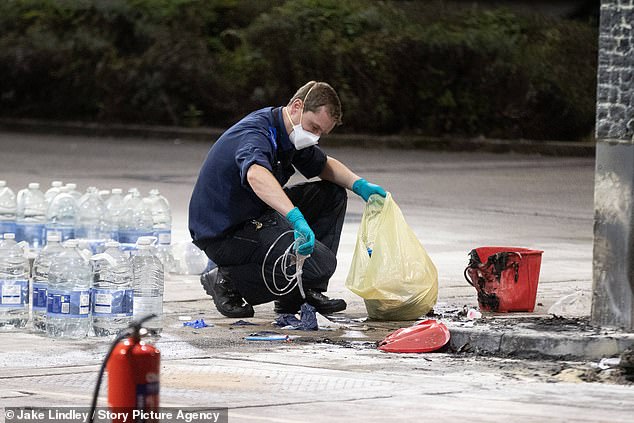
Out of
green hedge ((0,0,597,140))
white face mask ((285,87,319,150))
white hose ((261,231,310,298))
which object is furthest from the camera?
green hedge ((0,0,597,140))

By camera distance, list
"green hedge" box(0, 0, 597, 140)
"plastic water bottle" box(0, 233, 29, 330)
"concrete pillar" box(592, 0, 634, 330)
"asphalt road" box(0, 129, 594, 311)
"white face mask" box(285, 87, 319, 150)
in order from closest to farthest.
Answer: "concrete pillar" box(592, 0, 634, 330), "plastic water bottle" box(0, 233, 29, 330), "white face mask" box(285, 87, 319, 150), "asphalt road" box(0, 129, 594, 311), "green hedge" box(0, 0, 597, 140)

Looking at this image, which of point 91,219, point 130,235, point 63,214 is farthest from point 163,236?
point 63,214

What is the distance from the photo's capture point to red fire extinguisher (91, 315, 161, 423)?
17.3 feet

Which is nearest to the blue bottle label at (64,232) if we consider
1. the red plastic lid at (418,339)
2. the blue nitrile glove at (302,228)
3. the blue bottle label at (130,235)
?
the blue bottle label at (130,235)

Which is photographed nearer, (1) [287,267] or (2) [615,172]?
(2) [615,172]

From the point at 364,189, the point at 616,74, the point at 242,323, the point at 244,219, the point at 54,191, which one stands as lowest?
the point at 242,323

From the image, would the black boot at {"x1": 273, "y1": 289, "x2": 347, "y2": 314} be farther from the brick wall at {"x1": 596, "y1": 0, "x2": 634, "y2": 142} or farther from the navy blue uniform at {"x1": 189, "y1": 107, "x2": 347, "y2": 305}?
the brick wall at {"x1": 596, "y1": 0, "x2": 634, "y2": 142}

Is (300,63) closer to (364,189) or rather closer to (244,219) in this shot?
(364,189)

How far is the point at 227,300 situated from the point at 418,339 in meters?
1.54

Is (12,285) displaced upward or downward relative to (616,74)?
downward

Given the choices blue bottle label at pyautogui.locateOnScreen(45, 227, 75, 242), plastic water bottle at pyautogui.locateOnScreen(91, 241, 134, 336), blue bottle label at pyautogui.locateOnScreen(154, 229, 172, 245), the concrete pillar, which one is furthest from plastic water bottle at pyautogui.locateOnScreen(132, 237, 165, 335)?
the concrete pillar

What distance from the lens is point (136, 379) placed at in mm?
5297

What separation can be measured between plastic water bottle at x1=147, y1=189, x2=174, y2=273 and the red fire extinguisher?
562cm

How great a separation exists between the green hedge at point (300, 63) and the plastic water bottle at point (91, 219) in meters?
15.4
